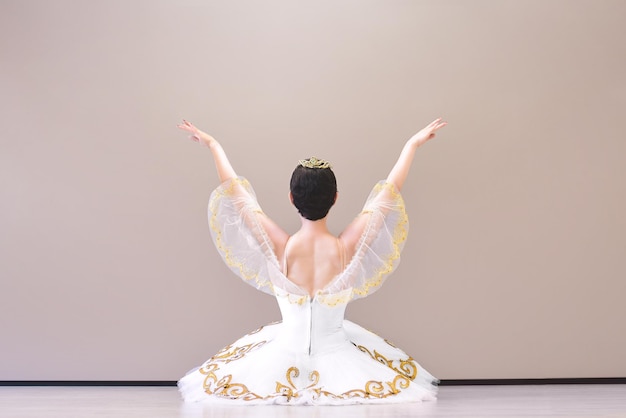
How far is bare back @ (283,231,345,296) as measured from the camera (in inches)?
141

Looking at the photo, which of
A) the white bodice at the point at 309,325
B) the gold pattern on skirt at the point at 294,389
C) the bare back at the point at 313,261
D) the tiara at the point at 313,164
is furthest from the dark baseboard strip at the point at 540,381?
the tiara at the point at 313,164

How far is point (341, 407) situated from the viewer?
3.26 m

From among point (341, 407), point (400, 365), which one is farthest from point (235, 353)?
point (400, 365)

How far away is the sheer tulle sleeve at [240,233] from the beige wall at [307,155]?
828mm

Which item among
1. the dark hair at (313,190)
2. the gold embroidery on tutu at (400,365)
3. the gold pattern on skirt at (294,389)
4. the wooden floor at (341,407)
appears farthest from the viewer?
the gold embroidery on tutu at (400,365)

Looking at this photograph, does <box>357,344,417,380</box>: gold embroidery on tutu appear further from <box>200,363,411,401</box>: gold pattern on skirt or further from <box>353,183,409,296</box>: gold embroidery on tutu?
<box>353,183,409,296</box>: gold embroidery on tutu

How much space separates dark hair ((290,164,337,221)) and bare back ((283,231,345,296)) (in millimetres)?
127

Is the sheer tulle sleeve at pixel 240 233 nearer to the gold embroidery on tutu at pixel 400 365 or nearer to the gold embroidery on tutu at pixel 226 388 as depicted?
the gold embroidery on tutu at pixel 226 388

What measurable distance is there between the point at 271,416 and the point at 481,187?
6.86 ft

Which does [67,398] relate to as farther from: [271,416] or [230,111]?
[230,111]

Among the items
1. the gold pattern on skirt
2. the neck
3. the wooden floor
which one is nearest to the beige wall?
the wooden floor

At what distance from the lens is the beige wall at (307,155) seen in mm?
4457

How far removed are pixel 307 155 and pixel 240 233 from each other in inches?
40.1

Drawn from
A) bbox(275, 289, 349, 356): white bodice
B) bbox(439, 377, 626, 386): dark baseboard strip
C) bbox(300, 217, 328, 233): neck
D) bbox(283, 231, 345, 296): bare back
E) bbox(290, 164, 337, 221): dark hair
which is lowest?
bbox(439, 377, 626, 386): dark baseboard strip
